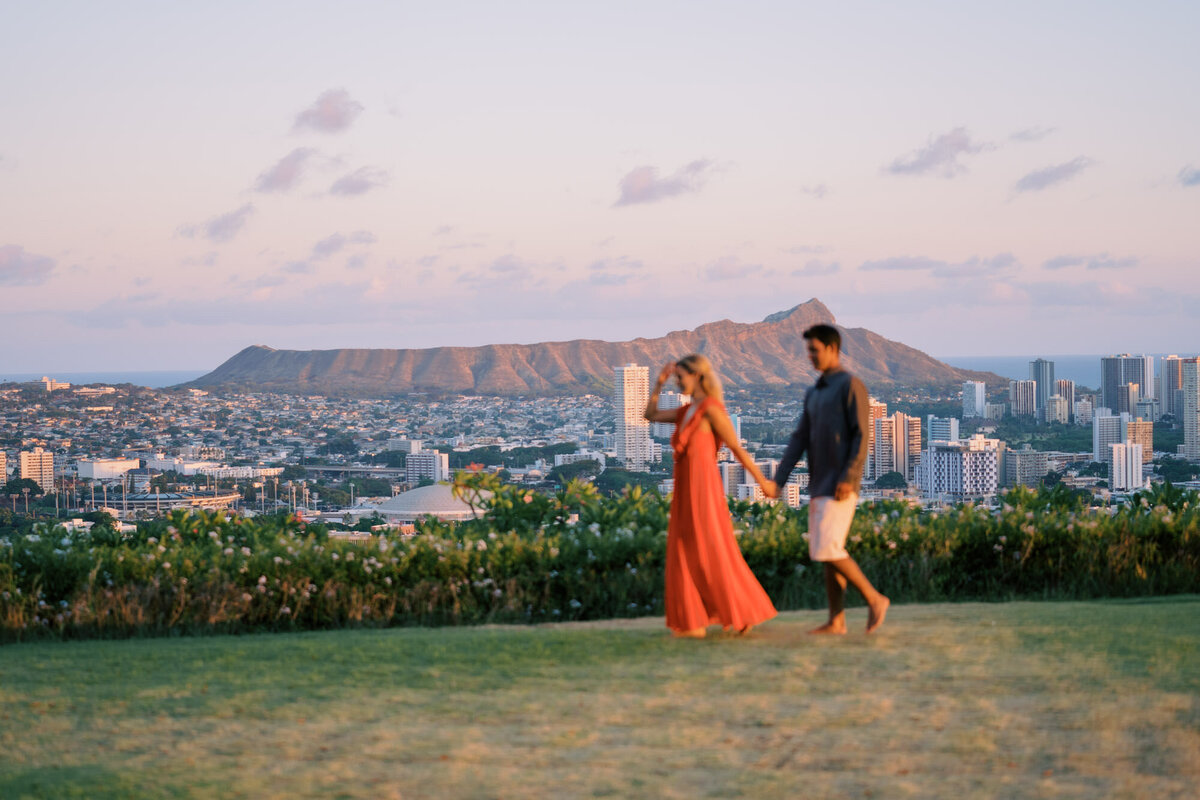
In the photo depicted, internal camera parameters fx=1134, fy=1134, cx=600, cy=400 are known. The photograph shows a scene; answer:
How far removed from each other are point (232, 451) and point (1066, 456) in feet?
98.4

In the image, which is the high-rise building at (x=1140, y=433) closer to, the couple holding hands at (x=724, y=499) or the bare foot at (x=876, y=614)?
the bare foot at (x=876, y=614)

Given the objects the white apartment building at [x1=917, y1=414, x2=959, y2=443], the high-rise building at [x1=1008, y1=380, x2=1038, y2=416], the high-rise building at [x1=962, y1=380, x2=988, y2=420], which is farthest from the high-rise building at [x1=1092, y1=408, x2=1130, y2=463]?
the high-rise building at [x1=1008, y1=380, x2=1038, y2=416]

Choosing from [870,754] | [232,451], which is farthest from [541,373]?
[870,754]

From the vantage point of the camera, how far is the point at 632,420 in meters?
40.7

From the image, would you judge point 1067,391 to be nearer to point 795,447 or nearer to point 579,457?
point 579,457

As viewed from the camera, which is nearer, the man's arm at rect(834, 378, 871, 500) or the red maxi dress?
the man's arm at rect(834, 378, 871, 500)

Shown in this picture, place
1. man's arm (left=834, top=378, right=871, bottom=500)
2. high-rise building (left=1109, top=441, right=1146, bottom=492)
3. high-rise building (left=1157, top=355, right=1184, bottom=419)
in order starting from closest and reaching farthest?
man's arm (left=834, top=378, right=871, bottom=500) → high-rise building (left=1109, top=441, right=1146, bottom=492) → high-rise building (left=1157, top=355, right=1184, bottom=419)

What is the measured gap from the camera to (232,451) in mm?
44062

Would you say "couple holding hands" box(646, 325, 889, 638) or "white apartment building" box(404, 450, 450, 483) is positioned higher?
"couple holding hands" box(646, 325, 889, 638)

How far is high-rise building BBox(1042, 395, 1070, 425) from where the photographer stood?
4934 cm

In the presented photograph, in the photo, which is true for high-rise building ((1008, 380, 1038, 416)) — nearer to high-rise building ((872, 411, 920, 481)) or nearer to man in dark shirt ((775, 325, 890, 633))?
high-rise building ((872, 411, 920, 481))

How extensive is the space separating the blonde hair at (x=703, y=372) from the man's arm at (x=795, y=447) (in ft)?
1.45

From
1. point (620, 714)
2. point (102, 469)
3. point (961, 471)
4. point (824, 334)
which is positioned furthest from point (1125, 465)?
point (102, 469)

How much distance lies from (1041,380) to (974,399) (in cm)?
1160
